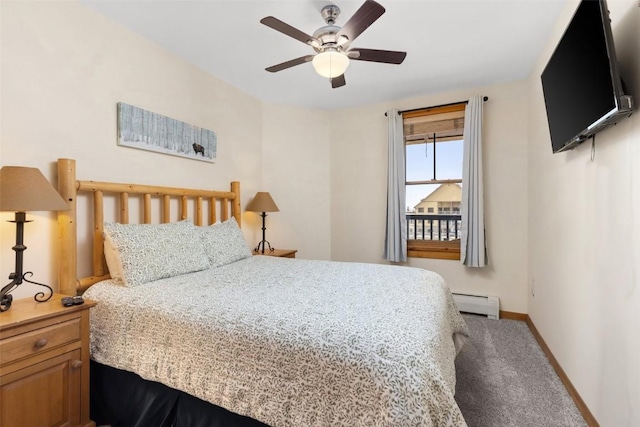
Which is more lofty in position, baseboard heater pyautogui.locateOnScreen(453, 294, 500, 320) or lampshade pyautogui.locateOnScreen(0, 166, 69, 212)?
lampshade pyautogui.locateOnScreen(0, 166, 69, 212)

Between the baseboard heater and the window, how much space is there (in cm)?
47

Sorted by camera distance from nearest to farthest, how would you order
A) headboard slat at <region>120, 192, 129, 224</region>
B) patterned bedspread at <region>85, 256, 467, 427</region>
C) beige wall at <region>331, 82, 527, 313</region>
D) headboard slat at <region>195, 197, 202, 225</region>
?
patterned bedspread at <region>85, 256, 467, 427</region>
headboard slat at <region>120, 192, 129, 224</region>
headboard slat at <region>195, 197, 202, 225</region>
beige wall at <region>331, 82, 527, 313</region>

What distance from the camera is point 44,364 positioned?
4.58ft

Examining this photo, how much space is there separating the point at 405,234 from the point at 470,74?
1.84 meters

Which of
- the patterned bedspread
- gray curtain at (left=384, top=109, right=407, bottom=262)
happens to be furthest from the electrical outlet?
the patterned bedspread

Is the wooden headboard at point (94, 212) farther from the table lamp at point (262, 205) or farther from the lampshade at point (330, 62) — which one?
the lampshade at point (330, 62)

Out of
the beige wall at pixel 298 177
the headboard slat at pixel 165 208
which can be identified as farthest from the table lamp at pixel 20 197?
the beige wall at pixel 298 177

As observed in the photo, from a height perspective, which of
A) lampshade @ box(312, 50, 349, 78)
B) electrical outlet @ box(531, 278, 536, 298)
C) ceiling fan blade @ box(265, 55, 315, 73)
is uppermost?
ceiling fan blade @ box(265, 55, 315, 73)

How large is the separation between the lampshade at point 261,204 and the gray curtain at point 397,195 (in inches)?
56.9

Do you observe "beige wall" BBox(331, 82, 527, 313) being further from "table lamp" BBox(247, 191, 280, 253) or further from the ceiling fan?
the ceiling fan

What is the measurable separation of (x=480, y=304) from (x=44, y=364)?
11.8 ft

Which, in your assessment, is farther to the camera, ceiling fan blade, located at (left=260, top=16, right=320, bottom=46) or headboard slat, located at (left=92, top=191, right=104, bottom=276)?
headboard slat, located at (left=92, top=191, right=104, bottom=276)

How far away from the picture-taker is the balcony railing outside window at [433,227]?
3625mm

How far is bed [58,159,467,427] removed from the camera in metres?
1.01
